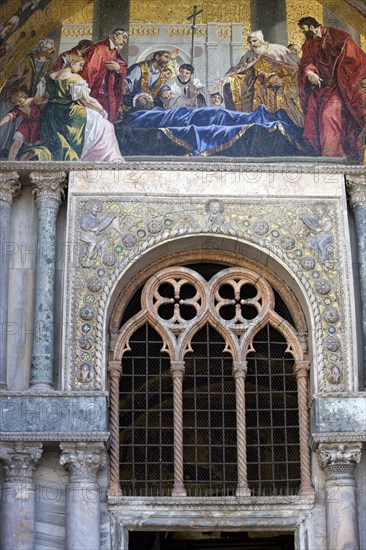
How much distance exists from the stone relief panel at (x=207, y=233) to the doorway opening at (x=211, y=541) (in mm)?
5476

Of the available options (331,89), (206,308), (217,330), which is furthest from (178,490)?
(331,89)

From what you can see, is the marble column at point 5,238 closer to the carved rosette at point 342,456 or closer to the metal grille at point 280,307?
the metal grille at point 280,307

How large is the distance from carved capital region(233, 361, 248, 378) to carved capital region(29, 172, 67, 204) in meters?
3.33

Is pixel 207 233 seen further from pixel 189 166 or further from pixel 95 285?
pixel 95 285

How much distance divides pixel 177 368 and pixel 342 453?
252cm

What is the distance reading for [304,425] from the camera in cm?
1664

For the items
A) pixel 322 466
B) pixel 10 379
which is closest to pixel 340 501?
pixel 322 466

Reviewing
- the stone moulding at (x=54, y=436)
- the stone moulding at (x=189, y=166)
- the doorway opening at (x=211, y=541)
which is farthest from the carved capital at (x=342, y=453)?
the doorway opening at (x=211, y=541)

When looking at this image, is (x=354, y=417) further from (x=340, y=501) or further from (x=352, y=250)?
(x=352, y=250)

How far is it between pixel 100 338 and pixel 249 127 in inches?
150

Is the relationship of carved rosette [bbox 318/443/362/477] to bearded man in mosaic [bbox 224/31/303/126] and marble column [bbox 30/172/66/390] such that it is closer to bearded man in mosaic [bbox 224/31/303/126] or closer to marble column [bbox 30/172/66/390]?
marble column [bbox 30/172/66/390]

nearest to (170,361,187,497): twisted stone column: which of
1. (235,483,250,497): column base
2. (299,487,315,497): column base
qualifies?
(235,483,250,497): column base

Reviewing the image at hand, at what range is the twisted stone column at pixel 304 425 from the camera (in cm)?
1634

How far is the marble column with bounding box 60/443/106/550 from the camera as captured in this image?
50.9ft
